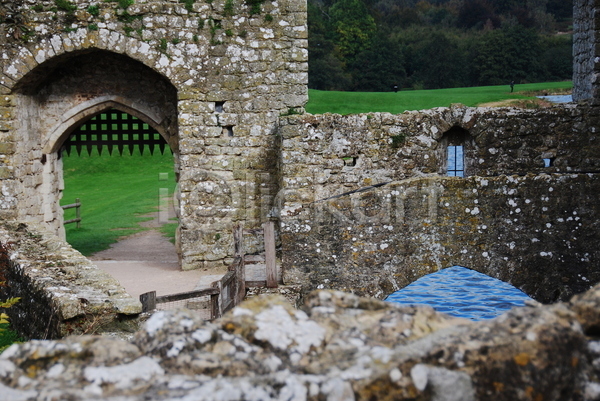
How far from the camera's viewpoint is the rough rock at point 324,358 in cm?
168

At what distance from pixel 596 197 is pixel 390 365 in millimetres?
4703

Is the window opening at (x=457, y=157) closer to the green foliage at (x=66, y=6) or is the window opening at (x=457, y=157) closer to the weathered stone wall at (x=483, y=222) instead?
the weathered stone wall at (x=483, y=222)

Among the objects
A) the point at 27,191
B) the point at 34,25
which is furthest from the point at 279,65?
the point at 27,191

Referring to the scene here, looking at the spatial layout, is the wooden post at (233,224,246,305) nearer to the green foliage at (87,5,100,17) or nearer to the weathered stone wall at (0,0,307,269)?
the weathered stone wall at (0,0,307,269)

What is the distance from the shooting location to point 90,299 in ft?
18.1

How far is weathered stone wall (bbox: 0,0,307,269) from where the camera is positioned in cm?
999

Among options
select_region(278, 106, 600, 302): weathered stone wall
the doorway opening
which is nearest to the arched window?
select_region(278, 106, 600, 302): weathered stone wall

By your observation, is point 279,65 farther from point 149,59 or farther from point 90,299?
point 90,299

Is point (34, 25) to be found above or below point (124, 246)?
above

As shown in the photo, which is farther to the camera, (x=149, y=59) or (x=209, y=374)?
(x=149, y=59)

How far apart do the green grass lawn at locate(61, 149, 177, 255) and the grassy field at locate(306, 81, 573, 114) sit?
19.2 feet

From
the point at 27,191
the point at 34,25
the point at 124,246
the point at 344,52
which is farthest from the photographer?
the point at 344,52

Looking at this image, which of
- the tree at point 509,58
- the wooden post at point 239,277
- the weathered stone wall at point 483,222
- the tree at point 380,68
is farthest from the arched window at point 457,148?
the tree at point 509,58

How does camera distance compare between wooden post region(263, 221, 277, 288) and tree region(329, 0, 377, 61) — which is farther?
tree region(329, 0, 377, 61)
